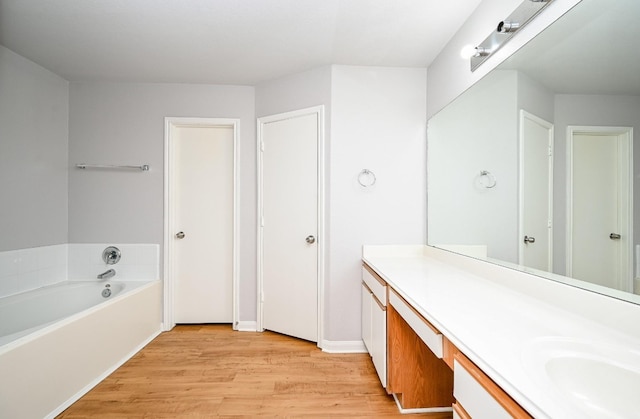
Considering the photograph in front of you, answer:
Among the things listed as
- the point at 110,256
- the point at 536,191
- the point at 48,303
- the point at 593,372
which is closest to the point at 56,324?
the point at 48,303

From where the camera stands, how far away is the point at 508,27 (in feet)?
4.47

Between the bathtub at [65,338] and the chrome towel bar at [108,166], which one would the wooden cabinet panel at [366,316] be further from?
the chrome towel bar at [108,166]

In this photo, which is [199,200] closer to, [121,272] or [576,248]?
[121,272]

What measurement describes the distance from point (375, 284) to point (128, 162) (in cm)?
259

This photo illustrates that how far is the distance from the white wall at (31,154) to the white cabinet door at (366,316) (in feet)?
9.37

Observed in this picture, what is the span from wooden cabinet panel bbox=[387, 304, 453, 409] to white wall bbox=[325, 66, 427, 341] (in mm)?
783

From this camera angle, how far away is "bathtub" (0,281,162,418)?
1523mm

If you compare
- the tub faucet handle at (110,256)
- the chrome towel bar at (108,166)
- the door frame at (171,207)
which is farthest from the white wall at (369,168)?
the tub faucet handle at (110,256)

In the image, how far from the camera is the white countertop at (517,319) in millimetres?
644

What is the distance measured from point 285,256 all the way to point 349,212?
2.40ft

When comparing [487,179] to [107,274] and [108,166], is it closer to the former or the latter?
[108,166]

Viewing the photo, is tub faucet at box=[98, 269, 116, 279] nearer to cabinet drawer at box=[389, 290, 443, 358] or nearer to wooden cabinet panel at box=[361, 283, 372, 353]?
wooden cabinet panel at box=[361, 283, 372, 353]

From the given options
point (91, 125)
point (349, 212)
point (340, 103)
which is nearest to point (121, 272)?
point (91, 125)

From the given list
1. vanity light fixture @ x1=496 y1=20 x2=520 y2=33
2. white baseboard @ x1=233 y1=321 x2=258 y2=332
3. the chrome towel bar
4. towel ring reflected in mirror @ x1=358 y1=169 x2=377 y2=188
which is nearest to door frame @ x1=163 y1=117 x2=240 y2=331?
white baseboard @ x1=233 y1=321 x2=258 y2=332
